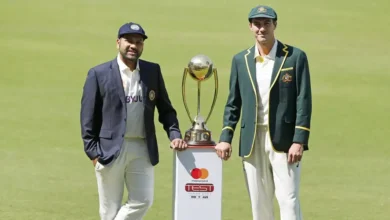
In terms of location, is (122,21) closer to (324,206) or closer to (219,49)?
(219,49)

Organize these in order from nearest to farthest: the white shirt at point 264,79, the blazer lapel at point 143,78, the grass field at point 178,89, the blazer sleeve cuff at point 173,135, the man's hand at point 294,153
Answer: the man's hand at point 294,153, the white shirt at point 264,79, the blazer lapel at point 143,78, the blazer sleeve cuff at point 173,135, the grass field at point 178,89

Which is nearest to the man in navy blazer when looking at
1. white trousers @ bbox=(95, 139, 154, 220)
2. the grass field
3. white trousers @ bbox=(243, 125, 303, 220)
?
white trousers @ bbox=(95, 139, 154, 220)

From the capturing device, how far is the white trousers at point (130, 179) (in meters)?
5.98

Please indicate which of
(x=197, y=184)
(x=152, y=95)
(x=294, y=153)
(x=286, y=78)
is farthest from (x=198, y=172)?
(x=286, y=78)

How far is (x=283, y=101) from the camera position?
5.88 meters

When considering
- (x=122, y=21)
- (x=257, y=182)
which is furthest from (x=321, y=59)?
(x=257, y=182)

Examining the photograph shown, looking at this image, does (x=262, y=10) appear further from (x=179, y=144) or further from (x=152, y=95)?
(x=179, y=144)

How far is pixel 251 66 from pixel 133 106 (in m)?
0.78

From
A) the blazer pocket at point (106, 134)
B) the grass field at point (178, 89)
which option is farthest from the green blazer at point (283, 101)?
the grass field at point (178, 89)

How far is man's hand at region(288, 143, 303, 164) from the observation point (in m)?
5.81

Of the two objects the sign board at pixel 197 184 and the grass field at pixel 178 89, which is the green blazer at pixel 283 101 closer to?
the sign board at pixel 197 184

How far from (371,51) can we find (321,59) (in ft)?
4.80

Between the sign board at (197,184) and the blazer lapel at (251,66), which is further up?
the blazer lapel at (251,66)

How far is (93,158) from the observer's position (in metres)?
6.00
